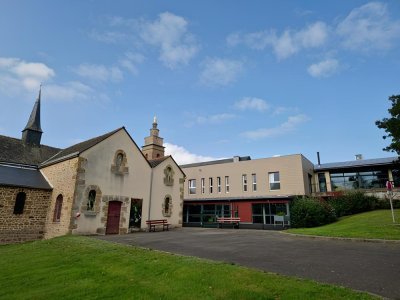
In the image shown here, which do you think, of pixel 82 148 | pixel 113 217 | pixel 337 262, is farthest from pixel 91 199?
pixel 337 262

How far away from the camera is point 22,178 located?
2088 cm

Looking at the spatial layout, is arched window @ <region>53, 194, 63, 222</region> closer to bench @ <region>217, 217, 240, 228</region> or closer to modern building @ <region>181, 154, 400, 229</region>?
bench @ <region>217, 217, 240, 228</region>

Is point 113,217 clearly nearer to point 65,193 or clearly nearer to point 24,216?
point 65,193

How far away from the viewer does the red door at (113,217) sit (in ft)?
67.9

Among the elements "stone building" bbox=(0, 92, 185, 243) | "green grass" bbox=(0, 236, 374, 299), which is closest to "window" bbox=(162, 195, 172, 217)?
"stone building" bbox=(0, 92, 185, 243)

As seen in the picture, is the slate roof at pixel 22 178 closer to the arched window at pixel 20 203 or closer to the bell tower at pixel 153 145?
the arched window at pixel 20 203

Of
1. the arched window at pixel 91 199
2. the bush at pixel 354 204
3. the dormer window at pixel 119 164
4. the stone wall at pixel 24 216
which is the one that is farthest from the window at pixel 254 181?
the stone wall at pixel 24 216

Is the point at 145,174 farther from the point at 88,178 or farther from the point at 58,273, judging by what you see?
the point at 58,273

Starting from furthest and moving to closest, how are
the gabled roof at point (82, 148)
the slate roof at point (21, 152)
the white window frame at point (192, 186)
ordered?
the white window frame at point (192, 186) < the slate roof at point (21, 152) < the gabled roof at point (82, 148)

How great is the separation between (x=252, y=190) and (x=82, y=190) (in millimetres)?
18272

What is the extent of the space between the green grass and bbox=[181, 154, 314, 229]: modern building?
18.4m

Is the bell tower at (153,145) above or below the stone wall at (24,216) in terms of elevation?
above

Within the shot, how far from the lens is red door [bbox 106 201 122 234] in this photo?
20.7 m

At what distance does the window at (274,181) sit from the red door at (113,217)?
52.7ft
